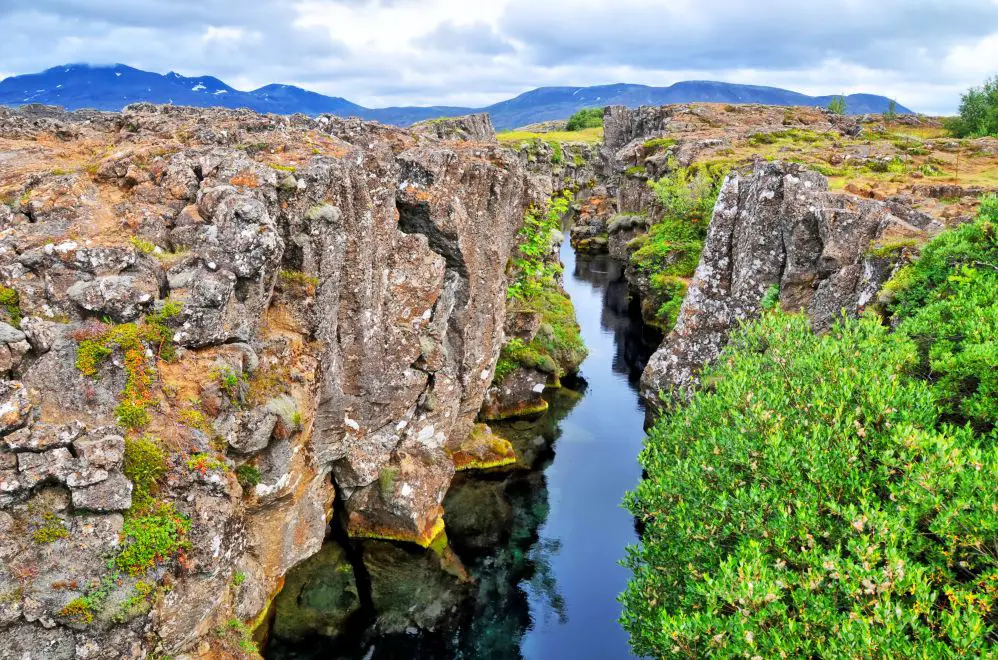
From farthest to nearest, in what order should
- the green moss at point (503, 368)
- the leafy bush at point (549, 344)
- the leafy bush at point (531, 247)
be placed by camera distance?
the leafy bush at point (549, 344), the green moss at point (503, 368), the leafy bush at point (531, 247)

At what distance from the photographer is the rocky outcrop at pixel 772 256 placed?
29297mm

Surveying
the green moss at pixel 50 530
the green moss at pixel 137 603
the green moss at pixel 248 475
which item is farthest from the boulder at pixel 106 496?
the green moss at pixel 248 475

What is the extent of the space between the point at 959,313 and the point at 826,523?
29.7 ft

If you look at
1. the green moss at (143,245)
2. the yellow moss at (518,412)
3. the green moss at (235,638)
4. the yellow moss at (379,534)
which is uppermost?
the green moss at (143,245)

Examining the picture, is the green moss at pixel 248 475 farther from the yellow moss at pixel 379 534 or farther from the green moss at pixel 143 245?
the yellow moss at pixel 379 534

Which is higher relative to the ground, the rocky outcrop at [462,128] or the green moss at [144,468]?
the rocky outcrop at [462,128]

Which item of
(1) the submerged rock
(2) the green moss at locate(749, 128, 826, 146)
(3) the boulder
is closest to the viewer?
(3) the boulder

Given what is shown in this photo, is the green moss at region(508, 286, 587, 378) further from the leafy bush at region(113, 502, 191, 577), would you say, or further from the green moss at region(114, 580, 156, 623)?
the green moss at region(114, 580, 156, 623)

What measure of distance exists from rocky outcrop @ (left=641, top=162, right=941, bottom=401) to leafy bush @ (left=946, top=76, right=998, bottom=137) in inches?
2460

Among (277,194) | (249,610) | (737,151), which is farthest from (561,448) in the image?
(737,151)

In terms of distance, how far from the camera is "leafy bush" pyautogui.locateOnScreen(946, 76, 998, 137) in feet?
259

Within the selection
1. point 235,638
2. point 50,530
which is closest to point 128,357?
point 50,530

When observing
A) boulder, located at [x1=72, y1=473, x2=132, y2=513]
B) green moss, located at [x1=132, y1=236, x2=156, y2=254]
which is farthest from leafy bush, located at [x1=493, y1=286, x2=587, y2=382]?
boulder, located at [x1=72, y1=473, x2=132, y2=513]

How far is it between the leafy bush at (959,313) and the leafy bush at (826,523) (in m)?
0.70
